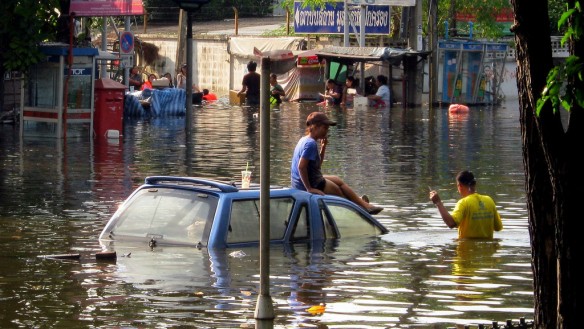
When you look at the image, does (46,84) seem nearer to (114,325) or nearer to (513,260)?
(513,260)

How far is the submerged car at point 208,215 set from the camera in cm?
1203

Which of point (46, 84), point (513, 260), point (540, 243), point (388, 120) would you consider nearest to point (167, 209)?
point (513, 260)

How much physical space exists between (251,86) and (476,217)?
99.9 ft

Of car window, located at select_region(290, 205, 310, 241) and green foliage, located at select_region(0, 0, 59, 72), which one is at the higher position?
green foliage, located at select_region(0, 0, 59, 72)

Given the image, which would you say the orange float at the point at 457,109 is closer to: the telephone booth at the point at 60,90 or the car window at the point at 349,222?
the telephone booth at the point at 60,90

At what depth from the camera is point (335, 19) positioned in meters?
49.6

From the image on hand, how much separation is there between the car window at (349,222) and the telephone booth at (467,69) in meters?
32.4

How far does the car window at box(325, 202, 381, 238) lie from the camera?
13.5m

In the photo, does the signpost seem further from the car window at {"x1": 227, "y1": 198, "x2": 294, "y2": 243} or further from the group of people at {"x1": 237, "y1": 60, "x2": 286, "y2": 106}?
the car window at {"x1": 227, "y1": 198, "x2": 294, "y2": 243}

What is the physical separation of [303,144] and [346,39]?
33326mm

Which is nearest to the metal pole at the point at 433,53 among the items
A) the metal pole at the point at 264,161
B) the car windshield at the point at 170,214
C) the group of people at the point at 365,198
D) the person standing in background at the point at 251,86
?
the person standing in background at the point at 251,86

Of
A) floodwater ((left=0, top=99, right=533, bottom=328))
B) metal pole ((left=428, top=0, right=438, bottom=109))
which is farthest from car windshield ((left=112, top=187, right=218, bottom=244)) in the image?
metal pole ((left=428, top=0, right=438, bottom=109))

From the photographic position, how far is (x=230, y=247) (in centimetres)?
1218

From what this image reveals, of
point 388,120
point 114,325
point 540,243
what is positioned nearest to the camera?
point 540,243
